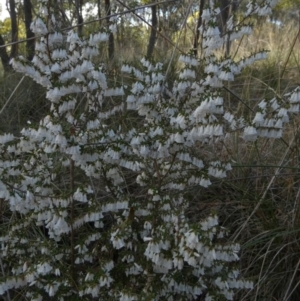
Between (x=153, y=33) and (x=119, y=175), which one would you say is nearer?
(x=119, y=175)

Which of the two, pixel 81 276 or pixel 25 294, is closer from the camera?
pixel 81 276

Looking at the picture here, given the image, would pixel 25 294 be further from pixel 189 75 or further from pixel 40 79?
pixel 189 75

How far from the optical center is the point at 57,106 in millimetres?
2186

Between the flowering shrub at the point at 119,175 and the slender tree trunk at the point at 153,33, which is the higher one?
the slender tree trunk at the point at 153,33

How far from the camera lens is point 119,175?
2.46 meters

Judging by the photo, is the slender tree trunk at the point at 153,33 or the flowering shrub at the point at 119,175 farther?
the slender tree trunk at the point at 153,33

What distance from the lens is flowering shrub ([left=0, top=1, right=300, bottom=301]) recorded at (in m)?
2.02

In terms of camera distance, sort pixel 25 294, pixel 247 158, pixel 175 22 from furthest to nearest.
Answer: pixel 175 22 < pixel 247 158 < pixel 25 294

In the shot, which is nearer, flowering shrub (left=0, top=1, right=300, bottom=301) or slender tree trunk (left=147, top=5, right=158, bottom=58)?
flowering shrub (left=0, top=1, right=300, bottom=301)

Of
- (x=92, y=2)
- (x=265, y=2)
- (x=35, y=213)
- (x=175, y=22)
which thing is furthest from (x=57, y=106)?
(x=92, y=2)

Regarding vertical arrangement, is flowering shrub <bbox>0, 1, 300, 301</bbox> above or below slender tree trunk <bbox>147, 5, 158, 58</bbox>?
below

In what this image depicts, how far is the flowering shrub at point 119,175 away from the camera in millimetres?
2021

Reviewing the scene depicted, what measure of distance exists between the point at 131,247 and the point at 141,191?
2.58 ft

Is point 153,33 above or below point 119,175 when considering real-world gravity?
above
